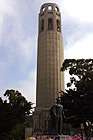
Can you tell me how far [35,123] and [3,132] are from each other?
34.6 feet

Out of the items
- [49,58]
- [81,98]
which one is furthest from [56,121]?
[49,58]

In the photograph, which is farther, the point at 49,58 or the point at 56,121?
the point at 49,58

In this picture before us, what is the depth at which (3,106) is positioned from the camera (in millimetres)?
19453

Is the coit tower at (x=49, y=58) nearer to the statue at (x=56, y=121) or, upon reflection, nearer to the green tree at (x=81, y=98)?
the green tree at (x=81, y=98)

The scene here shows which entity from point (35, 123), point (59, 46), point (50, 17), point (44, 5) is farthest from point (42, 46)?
point (35, 123)

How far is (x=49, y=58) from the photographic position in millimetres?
35062

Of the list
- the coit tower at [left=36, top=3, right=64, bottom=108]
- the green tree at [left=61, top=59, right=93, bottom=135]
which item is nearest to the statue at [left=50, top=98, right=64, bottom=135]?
the green tree at [left=61, top=59, right=93, bottom=135]

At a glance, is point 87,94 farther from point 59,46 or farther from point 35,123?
point 59,46

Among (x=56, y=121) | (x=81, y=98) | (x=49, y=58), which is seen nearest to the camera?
(x=56, y=121)

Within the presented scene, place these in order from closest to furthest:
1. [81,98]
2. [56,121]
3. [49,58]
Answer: [56,121]
[81,98]
[49,58]

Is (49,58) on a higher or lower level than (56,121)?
higher

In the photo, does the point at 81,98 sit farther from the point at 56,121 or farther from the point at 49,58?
the point at 49,58

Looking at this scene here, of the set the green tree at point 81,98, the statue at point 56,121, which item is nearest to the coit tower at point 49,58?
the green tree at point 81,98

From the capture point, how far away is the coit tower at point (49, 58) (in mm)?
33244
